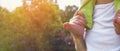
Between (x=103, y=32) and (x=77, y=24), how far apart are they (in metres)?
0.05

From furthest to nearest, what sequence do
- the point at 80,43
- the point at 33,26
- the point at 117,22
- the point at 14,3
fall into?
the point at 33,26
the point at 14,3
the point at 80,43
the point at 117,22

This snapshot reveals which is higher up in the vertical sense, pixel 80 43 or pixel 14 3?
pixel 80 43

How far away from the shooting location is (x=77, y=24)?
68 centimetres

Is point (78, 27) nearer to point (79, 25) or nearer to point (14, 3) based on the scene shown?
point (79, 25)

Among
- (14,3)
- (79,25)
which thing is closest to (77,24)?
(79,25)

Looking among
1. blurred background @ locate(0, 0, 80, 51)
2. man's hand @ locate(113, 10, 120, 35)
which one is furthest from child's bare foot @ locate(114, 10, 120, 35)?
blurred background @ locate(0, 0, 80, 51)

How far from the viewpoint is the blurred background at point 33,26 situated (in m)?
3.10

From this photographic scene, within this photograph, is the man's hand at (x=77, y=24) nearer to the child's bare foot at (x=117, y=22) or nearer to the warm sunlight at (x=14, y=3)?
the child's bare foot at (x=117, y=22)

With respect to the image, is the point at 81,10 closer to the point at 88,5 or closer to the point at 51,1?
the point at 88,5

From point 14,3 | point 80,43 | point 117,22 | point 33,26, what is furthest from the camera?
point 33,26

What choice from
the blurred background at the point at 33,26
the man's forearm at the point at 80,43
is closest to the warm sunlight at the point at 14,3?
the blurred background at the point at 33,26

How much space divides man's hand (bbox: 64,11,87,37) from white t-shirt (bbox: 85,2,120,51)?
0.02m

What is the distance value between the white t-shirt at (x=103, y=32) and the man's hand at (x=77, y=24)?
0.02 m

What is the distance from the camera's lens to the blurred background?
10.2ft
